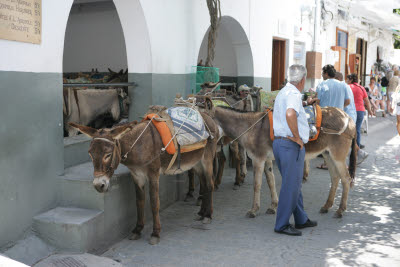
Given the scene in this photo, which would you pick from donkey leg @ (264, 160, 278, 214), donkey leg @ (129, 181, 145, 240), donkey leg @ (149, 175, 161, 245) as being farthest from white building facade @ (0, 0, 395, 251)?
donkey leg @ (264, 160, 278, 214)

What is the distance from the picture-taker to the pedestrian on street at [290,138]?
14.0ft

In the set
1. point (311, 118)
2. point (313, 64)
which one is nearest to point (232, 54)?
point (313, 64)

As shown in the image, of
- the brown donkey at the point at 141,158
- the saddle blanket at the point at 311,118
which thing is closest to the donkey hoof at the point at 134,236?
the brown donkey at the point at 141,158

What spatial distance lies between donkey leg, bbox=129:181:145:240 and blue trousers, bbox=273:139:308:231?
1493 millimetres

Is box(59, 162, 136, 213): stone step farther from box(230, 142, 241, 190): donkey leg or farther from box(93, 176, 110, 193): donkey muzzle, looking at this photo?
box(230, 142, 241, 190): donkey leg

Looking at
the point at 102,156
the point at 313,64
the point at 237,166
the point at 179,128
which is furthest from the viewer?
the point at 313,64

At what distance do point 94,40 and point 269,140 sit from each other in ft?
20.6

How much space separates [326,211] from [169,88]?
272 centimetres

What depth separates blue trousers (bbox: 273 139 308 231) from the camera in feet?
14.4

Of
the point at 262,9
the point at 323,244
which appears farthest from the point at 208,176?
the point at 262,9

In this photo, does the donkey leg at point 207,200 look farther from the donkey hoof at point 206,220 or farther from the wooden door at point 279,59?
the wooden door at point 279,59

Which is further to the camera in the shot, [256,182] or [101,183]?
[256,182]

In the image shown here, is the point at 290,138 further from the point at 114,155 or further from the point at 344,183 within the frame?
the point at 114,155

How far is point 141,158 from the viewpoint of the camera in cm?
402
